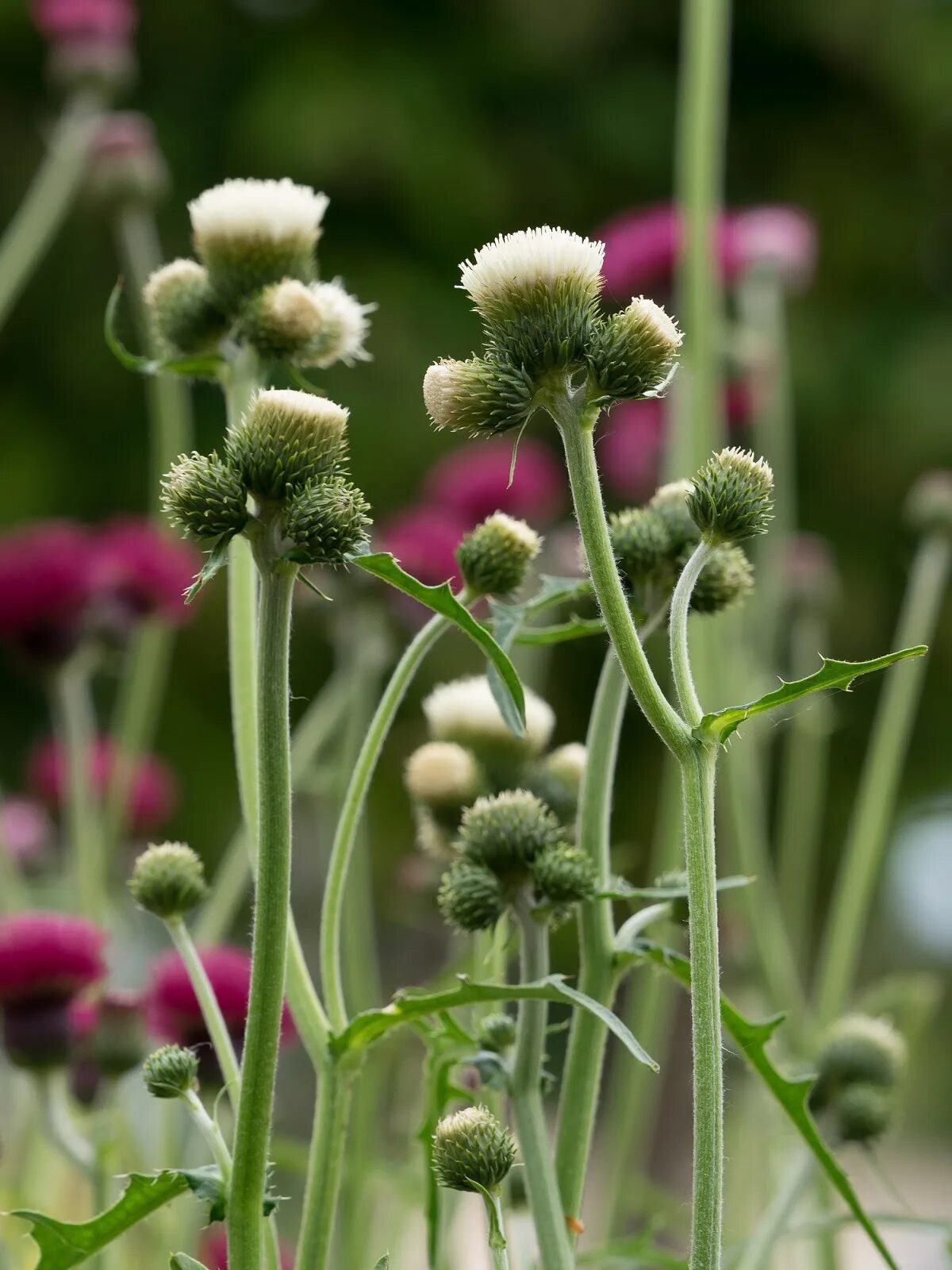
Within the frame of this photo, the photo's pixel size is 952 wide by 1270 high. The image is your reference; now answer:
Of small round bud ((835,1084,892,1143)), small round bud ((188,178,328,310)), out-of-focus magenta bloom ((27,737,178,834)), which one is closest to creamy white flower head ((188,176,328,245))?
small round bud ((188,178,328,310))

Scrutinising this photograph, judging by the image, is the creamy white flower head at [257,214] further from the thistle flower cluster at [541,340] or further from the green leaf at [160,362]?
the thistle flower cluster at [541,340]

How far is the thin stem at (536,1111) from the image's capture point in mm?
636

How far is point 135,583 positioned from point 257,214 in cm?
87

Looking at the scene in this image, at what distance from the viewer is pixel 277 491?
2.21 feet

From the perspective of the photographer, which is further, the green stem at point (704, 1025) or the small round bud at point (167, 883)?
the small round bud at point (167, 883)

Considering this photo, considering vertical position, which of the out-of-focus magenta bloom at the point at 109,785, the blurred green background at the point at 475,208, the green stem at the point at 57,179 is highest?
the blurred green background at the point at 475,208

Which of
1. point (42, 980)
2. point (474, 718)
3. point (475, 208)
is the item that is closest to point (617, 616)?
point (474, 718)

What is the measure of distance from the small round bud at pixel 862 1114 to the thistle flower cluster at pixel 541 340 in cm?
47

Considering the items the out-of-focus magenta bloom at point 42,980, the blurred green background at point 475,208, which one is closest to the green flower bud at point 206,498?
the out-of-focus magenta bloom at point 42,980

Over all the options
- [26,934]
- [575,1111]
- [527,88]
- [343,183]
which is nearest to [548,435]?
[343,183]

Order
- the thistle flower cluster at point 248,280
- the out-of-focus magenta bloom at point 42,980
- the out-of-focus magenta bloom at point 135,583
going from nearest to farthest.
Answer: the thistle flower cluster at point 248,280, the out-of-focus magenta bloom at point 42,980, the out-of-focus magenta bloom at point 135,583

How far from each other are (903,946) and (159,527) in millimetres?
3544

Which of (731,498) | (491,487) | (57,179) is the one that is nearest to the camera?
(731,498)

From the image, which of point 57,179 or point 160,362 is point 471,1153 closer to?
point 160,362
